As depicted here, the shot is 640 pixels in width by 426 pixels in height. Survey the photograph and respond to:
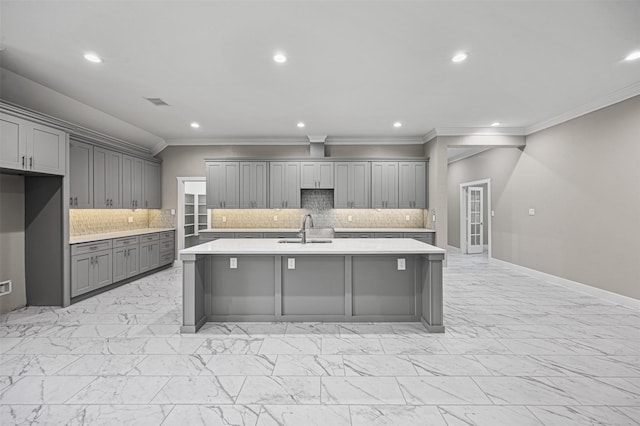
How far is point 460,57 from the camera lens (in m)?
3.21

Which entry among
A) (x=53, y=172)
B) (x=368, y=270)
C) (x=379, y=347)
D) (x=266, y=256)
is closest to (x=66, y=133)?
(x=53, y=172)

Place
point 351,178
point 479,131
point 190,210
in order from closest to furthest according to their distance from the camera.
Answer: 1. point 479,131
2. point 351,178
3. point 190,210

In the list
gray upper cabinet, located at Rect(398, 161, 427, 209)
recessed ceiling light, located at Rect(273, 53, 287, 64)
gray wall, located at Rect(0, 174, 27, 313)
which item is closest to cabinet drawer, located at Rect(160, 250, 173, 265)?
gray wall, located at Rect(0, 174, 27, 313)

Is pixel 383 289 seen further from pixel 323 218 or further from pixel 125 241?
pixel 125 241

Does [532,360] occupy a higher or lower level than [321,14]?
lower

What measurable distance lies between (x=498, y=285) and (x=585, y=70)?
342cm

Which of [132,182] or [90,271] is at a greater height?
[132,182]

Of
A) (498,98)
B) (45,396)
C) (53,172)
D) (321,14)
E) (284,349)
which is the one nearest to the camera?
(45,396)

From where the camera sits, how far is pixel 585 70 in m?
3.54

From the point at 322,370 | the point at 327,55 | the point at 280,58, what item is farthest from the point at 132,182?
the point at 322,370

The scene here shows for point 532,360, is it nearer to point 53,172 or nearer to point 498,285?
point 498,285

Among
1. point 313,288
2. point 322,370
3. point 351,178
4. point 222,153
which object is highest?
point 222,153

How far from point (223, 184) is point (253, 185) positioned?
664 millimetres

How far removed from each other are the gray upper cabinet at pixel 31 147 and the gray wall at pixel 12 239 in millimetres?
545
